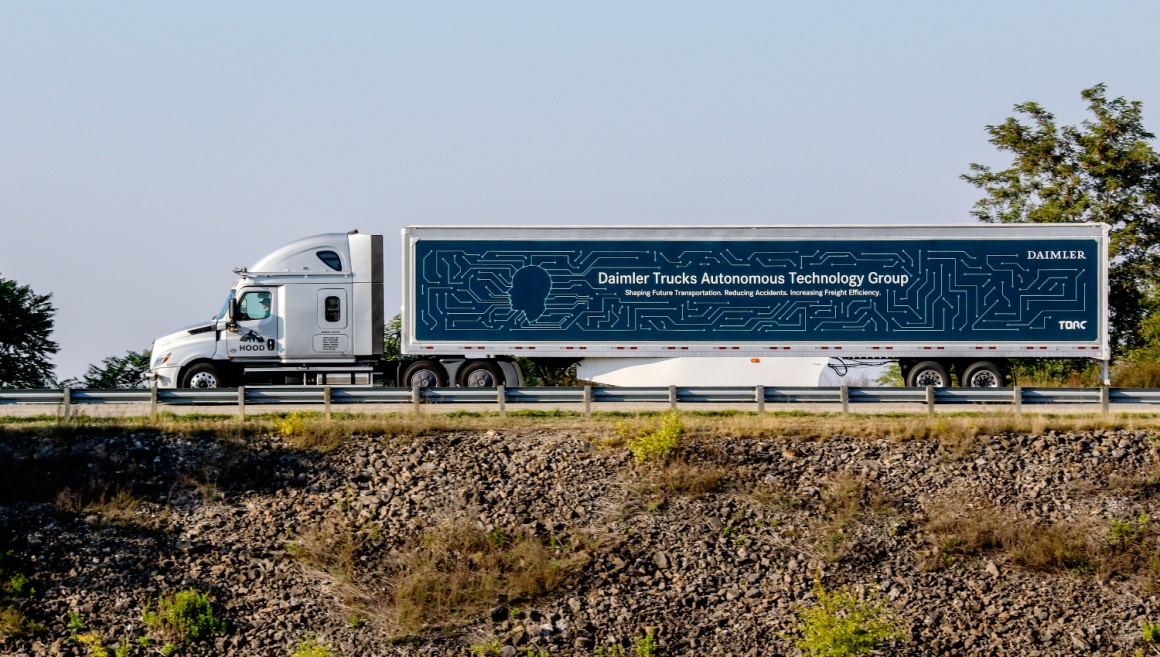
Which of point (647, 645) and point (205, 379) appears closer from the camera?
point (647, 645)

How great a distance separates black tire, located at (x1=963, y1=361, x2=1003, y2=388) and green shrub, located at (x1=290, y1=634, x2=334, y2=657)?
16439 millimetres

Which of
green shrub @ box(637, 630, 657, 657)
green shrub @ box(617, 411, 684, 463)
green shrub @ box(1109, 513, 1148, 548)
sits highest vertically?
green shrub @ box(617, 411, 684, 463)

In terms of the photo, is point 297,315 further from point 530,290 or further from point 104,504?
point 104,504

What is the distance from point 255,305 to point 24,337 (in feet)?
70.6

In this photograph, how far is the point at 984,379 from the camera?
29531 millimetres

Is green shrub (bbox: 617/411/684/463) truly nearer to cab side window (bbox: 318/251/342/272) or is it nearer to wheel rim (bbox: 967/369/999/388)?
wheel rim (bbox: 967/369/999/388)

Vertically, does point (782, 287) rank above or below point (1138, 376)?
above

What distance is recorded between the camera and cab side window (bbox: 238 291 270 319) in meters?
30.1

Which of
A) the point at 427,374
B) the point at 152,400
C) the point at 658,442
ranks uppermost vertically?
the point at 427,374

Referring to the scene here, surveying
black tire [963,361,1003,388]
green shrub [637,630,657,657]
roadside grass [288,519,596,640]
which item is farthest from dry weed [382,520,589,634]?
black tire [963,361,1003,388]

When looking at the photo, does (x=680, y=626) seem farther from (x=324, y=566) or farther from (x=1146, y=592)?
(x=1146, y=592)

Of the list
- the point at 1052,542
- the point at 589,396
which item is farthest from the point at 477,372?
the point at 1052,542

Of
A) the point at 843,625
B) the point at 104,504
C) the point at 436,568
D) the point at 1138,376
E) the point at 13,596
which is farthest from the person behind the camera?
the point at 1138,376

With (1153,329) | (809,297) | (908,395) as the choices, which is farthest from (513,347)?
(1153,329)
